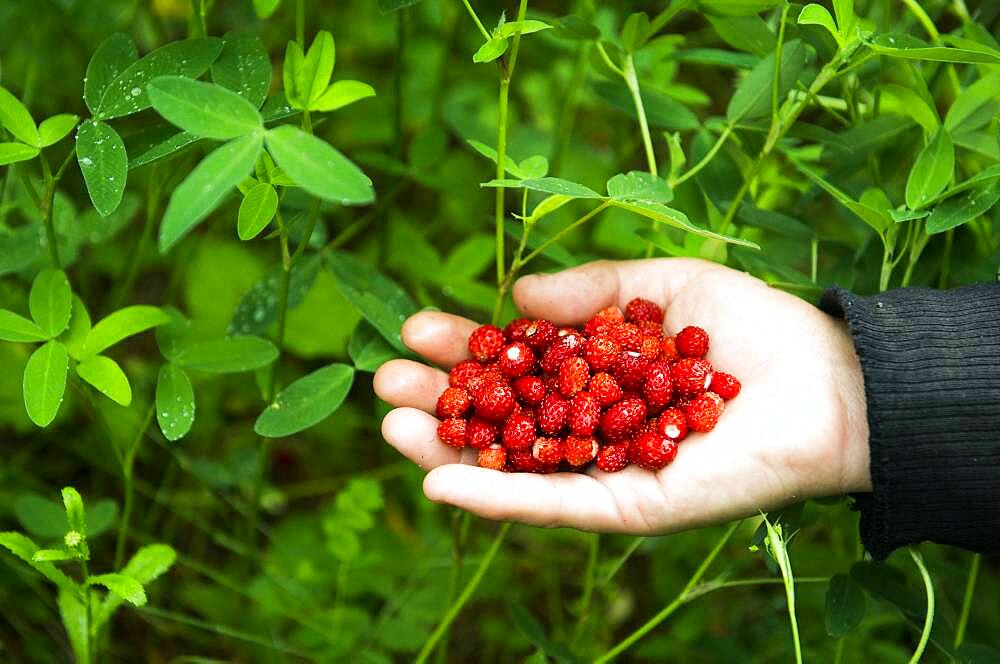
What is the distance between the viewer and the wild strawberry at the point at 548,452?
1676 millimetres

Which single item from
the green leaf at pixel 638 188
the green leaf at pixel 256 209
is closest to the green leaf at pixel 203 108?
the green leaf at pixel 256 209

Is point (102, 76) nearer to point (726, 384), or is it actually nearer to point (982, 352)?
point (726, 384)

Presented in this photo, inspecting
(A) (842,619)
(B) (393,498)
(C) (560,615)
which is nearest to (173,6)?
(B) (393,498)

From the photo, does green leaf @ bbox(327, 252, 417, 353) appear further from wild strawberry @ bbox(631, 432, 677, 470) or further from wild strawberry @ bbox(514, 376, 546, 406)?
wild strawberry @ bbox(631, 432, 677, 470)

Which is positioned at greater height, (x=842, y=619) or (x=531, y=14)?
(x=531, y=14)

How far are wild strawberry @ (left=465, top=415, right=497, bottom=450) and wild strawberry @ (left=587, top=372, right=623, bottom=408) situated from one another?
0.19 m

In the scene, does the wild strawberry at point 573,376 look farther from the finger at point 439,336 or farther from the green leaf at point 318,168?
the green leaf at point 318,168

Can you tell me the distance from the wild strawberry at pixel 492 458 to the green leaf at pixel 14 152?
2.78ft

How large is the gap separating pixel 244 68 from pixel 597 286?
29.3 inches

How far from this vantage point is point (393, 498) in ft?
9.26

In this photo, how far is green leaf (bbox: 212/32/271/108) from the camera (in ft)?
5.41

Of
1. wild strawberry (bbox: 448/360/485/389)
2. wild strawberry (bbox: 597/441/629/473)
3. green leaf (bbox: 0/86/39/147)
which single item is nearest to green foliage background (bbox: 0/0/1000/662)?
green leaf (bbox: 0/86/39/147)

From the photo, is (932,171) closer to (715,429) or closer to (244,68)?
(715,429)

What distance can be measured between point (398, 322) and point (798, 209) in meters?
0.84
